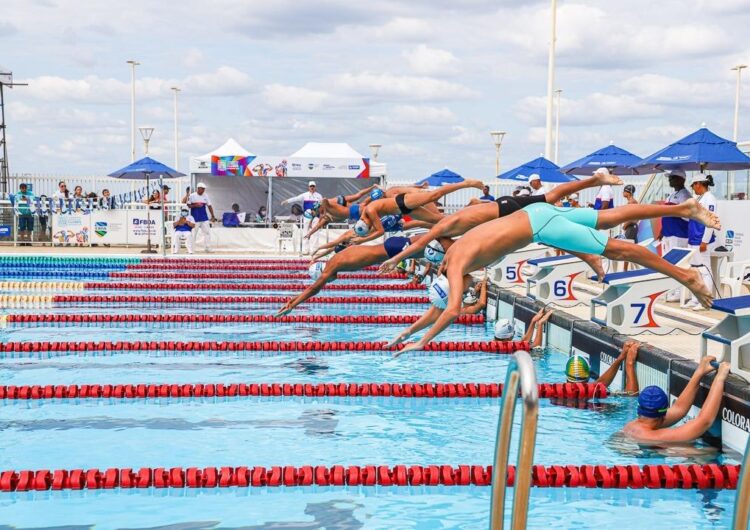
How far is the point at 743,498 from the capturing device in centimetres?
225

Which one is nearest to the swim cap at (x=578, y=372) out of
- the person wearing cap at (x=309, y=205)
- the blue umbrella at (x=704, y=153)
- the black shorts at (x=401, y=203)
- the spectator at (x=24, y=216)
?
the black shorts at (x=401, y=203)

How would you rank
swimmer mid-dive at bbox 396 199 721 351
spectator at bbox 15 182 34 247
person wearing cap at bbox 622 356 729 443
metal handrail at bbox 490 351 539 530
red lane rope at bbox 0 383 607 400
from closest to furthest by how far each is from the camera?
1. metal handrail at bbox 490 351 539 530
2. person wearing cap at bbox 622 356 729 443
3. swimmer mid-dive at bbox 396 199 721 351
4. red lane rope at bbox 0 383 607 400
5. spectator at bbox 15 182 34 247

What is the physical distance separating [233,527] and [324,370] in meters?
3.72

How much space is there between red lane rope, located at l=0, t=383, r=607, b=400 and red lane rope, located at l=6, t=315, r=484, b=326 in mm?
3649

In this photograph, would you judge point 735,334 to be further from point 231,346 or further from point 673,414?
point 231,346

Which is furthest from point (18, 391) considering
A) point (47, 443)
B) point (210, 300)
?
point (210, 300)

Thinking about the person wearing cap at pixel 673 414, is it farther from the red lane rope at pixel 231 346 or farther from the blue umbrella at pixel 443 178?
the blue umbrella at pixel 443 178

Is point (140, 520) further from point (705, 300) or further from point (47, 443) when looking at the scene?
point (705, 300)

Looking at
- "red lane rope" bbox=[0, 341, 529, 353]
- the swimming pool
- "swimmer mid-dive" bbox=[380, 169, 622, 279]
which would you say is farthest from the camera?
"red lane rope" bbox=[0, 341, 529, 353]

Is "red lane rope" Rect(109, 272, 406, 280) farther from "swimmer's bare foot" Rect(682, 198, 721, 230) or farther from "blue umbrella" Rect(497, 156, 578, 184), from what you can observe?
"swimmer's bare foot" Rect(682, 198, 721, 230)

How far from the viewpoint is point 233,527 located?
14.2ft

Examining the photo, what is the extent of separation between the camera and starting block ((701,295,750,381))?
533cm

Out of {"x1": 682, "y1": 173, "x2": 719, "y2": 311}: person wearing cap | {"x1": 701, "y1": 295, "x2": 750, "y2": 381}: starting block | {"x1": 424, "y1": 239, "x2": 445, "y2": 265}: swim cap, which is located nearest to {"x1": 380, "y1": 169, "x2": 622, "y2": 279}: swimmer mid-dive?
{"x1": 424, "y1": 239, "x2": 445, "y2": 265}: swim cap

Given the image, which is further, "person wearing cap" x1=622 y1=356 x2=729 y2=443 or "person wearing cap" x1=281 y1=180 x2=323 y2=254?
"person wearing cap" x1=281 y1=180 x2=323 y2=254
